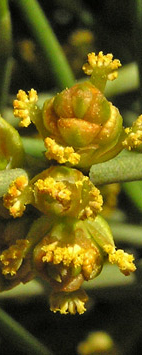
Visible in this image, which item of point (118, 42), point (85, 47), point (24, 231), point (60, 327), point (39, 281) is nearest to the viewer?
Answer: point (24, 231)

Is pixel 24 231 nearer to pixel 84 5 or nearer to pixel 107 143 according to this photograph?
pixel 107 143

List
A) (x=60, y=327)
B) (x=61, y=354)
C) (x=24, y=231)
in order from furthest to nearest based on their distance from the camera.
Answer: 1. (x=60, y=327)
2. (x=61, y=354)
3. (x=24, y=231)

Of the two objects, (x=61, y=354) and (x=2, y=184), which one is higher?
(x=2, y=184)

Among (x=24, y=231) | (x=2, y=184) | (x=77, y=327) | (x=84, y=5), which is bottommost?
(x=77, y=327)

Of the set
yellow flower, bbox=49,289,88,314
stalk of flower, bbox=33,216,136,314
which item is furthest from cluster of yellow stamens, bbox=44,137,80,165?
yellow flower, bbox=49,289,88,314

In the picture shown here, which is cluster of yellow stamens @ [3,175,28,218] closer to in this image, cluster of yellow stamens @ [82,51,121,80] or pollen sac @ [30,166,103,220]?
pollen sac @ [30,166,103,220]

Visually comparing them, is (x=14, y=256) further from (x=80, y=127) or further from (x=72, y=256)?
(x=80, y=127)

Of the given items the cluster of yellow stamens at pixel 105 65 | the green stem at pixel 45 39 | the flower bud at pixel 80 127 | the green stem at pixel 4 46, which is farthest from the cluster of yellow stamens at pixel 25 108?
the green stem at pixel 45 39

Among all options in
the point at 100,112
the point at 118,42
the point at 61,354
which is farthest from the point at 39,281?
the point at 118,42
